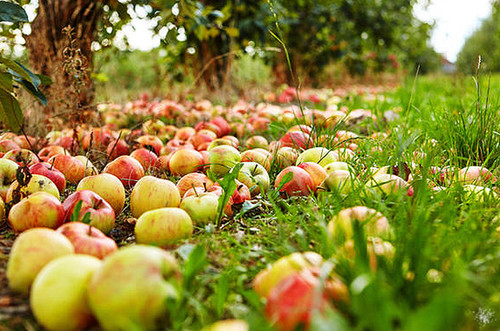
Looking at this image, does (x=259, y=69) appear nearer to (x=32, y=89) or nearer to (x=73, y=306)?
(x=32, y=89)

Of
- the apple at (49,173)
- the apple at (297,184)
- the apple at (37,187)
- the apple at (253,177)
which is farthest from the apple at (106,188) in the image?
the apple at (297,184)

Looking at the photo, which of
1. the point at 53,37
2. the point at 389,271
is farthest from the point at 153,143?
the point at 389,271

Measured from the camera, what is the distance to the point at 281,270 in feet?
3.71

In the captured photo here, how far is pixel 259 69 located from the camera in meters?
13.9

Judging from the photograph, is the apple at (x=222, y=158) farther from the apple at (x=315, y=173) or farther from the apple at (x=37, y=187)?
the apple at (x=37, y=187)

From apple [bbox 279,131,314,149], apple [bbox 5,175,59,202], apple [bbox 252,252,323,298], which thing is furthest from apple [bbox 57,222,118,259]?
apple [bbox 279,131,314,149]

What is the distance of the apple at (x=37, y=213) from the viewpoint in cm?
156

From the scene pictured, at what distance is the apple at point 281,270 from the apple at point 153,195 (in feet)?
2.42

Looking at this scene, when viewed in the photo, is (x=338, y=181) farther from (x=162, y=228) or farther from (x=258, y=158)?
(x=162, y=228)

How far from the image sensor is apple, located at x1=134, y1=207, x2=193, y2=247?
1.52m

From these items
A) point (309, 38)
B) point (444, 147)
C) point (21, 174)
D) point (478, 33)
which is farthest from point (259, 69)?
point (478, 33)

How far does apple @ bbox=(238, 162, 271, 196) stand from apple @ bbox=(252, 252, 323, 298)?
906mm

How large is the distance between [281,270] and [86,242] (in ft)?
1.91

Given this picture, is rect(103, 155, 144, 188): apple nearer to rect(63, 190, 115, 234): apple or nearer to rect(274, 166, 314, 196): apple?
rect(63, 190, 115, 234): apple
